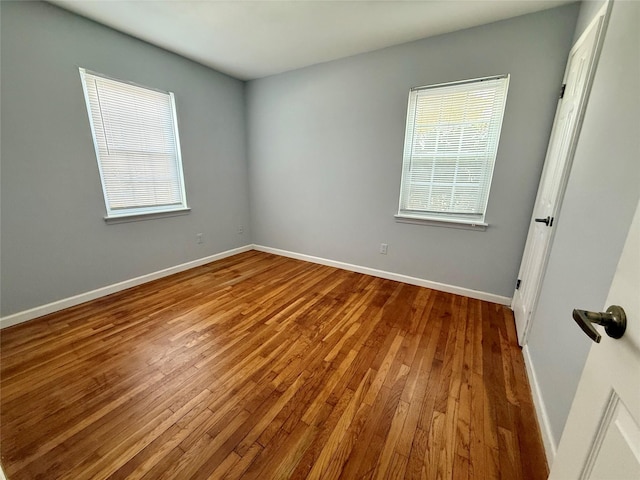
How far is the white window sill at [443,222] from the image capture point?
2.56m

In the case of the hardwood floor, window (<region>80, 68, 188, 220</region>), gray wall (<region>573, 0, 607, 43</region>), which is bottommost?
the hardwood floor

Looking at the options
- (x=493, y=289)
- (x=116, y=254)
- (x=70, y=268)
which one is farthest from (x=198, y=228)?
(x=493, y=289)

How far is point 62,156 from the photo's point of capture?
7.39ft

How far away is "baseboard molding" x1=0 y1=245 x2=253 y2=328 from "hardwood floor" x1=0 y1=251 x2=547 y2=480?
0.09 metres

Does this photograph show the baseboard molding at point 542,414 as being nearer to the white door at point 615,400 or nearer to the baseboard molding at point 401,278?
the white door at point 615,400

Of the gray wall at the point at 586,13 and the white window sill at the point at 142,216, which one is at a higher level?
the gray wall at the point at 586,13

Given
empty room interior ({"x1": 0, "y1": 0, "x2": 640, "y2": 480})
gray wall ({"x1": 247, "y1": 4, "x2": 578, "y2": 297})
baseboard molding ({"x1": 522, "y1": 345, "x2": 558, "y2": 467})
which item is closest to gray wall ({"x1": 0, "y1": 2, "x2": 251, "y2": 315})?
empty room interior ({"x1": 0, "y1": 0, "x2": 640, "y2": 480})

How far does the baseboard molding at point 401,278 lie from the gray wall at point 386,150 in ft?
0.22

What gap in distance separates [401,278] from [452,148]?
1548 millimetres

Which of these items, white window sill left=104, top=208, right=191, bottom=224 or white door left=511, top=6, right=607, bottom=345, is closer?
white door left=511, top=6, right=607, bottom=345

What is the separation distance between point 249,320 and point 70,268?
71.7 inches

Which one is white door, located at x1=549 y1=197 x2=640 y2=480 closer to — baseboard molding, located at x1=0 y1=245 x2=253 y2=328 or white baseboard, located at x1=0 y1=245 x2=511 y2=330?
white baseboard, located at x1=0 y1=245 x2=511 y2=330

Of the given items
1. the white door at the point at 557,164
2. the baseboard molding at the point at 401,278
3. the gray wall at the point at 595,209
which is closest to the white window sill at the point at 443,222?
the white door at the point at 557,164

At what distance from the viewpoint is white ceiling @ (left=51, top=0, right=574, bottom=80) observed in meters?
2.02
